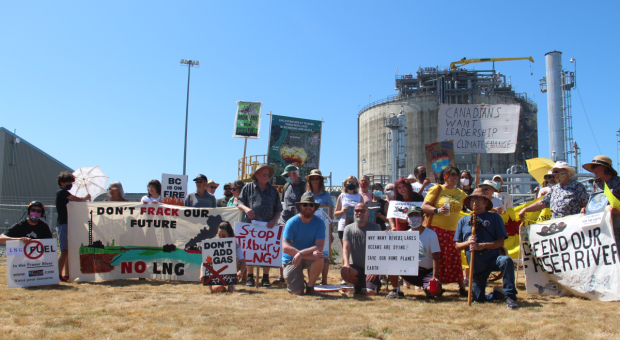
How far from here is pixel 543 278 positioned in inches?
258

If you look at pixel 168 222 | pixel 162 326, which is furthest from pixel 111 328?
pixel 168 222

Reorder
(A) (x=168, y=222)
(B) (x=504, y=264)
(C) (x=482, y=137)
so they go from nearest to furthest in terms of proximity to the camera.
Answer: (B) (x=504, y=264) → (A) (x=168, y=222) → (C) (x=482, y=137)

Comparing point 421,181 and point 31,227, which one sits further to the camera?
point 421,181

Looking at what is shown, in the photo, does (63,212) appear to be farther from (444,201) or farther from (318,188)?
(444,201)

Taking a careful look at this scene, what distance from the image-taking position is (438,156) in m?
11.4

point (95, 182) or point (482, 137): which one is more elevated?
point (482, 137)

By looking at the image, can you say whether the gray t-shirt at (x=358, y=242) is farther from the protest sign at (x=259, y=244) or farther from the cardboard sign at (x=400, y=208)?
the protest sign at (x=259, y=244)

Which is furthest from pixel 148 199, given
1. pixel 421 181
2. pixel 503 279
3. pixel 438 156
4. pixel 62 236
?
pixel 438 156

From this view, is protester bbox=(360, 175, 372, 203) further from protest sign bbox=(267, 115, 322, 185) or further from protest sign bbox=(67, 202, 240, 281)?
protest sign bbox=(267, 115, 322, 185)

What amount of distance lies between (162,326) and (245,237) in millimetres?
3187

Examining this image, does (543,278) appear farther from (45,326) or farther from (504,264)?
(45,326)

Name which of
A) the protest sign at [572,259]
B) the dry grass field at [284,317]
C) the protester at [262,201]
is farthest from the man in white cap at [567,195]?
the protester at [262,201]

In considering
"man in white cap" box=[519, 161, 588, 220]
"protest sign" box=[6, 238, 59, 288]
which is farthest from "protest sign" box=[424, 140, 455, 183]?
"protest sign" box=[6, 238, 59, 288]

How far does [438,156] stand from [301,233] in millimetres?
5660
